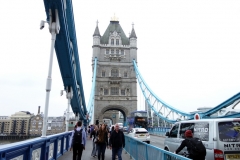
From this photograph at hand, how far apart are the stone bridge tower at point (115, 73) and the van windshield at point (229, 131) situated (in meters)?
38.2

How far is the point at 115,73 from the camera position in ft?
152

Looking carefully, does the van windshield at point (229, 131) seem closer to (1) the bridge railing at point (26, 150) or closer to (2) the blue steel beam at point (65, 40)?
(1) the bridge railing at point (26, 150)

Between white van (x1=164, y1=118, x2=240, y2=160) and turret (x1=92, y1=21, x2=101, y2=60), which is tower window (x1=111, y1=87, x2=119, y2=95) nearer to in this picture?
turret (x1=92, y1=21, x2=101, y2=60)

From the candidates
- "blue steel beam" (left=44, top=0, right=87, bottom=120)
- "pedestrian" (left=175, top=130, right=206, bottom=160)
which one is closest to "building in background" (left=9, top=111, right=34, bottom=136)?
"blue steel beam" (left=44, top=0, right=87, bottom=120)

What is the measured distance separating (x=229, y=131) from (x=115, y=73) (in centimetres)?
4206

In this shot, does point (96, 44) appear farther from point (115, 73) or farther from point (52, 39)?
point (52, 39)

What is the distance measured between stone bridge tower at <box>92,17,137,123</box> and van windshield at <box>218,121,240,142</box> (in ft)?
125

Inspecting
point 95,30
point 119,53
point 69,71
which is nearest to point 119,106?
point 119,53

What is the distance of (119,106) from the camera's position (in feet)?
143

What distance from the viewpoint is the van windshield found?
4.52 metres

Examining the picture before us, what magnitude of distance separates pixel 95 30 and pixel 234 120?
4799 centimetres

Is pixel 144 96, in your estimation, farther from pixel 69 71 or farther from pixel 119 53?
pixel 69 71

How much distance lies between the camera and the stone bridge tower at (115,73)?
4356 centimetres

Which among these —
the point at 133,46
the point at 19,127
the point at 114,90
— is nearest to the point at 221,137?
the point at 19,127
